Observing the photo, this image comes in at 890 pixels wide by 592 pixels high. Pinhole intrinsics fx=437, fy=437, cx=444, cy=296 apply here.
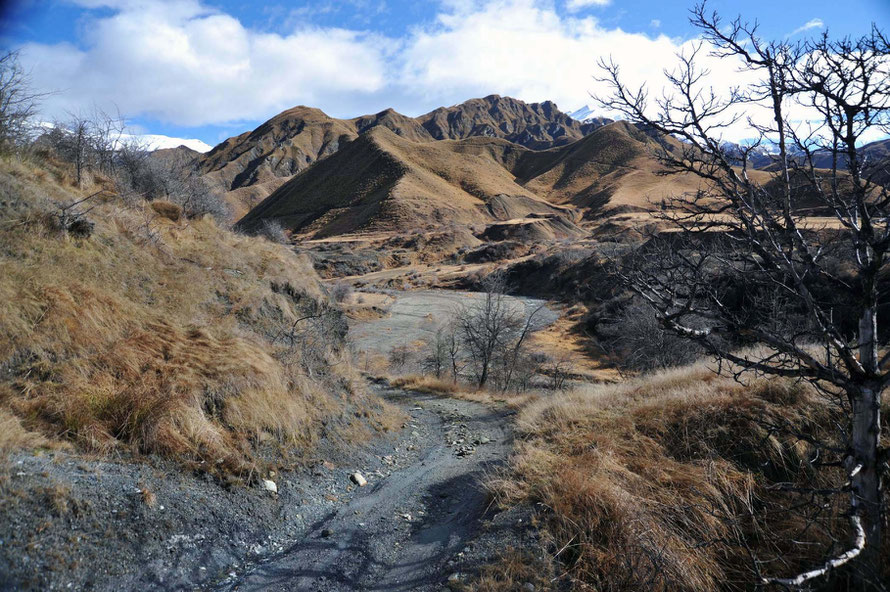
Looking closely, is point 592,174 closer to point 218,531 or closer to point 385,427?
point 385,427

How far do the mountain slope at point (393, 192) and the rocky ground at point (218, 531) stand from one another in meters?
80.4

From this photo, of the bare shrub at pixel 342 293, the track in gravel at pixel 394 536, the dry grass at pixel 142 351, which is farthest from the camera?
the bare shrub at pixel 342 293

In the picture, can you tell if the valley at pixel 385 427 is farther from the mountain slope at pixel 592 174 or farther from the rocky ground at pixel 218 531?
the mountain slope at pixel 592 174

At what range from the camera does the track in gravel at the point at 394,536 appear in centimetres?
382

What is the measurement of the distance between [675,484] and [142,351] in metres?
6.61

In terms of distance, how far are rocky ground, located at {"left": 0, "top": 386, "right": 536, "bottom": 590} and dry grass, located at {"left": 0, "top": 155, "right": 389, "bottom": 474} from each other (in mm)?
507

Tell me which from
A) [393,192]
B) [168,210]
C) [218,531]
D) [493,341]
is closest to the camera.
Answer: [218,531]

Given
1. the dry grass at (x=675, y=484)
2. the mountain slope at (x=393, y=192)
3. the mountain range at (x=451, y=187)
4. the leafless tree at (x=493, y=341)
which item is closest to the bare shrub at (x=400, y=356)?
the leafless tree at (x=493, y=341)

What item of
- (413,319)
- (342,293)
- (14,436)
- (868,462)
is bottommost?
(413,319)

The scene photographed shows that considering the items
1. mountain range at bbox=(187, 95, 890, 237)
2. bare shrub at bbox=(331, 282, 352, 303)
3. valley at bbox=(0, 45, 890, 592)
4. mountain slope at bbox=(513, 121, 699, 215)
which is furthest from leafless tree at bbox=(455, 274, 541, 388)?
mountain slope at bbox=(513, 121, 699, 215)

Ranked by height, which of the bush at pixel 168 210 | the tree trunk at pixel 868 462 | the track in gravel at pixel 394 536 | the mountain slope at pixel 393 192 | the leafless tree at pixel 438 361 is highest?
the mountain slope at pixel 393 192

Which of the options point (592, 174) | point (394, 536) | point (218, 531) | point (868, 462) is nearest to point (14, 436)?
point (218, 531)

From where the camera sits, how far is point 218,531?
415cm

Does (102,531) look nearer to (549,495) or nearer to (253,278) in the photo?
(549,495)
